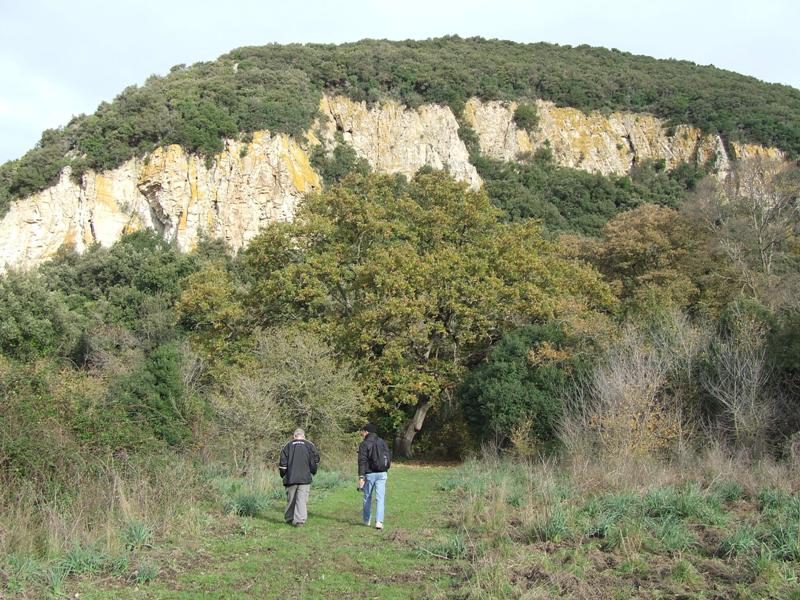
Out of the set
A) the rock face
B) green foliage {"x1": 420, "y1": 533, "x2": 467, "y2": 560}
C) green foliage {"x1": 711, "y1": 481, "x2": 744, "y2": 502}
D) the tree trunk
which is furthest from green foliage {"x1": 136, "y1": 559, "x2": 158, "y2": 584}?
the rock face

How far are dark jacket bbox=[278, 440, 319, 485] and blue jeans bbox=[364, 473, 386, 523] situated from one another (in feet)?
2.71

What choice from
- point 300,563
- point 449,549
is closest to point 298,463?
point 300,563

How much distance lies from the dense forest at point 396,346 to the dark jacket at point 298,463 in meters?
1.08

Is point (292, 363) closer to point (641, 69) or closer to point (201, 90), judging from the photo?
point (201, 90)

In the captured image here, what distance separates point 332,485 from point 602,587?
8.98 m

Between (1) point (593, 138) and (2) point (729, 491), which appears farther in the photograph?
Answer: (1) point (593, 138)

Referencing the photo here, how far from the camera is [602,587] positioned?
5961 millimetres

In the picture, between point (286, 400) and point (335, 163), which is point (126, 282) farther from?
point (286, 400)

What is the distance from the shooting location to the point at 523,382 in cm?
2173

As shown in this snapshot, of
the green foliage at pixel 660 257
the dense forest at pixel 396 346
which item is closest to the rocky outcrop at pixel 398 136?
the dense forest at pixel 396 346

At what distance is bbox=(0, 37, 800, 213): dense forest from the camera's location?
174 feet

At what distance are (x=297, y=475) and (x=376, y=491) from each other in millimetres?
1188

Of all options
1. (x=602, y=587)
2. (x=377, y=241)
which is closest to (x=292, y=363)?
(x=377, y=241)

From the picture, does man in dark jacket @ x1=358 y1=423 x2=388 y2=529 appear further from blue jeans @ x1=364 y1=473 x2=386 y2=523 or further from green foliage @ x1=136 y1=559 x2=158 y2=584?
green foliage @ x1=136 y1=559 x2=158 y2=584
